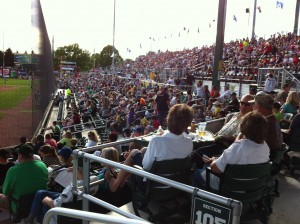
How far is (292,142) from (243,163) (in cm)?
256

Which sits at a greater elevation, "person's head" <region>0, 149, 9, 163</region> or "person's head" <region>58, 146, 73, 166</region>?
"person's head" <region>58, 146, 73, 166</region>

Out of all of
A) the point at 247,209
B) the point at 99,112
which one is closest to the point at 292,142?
the point at 247,209

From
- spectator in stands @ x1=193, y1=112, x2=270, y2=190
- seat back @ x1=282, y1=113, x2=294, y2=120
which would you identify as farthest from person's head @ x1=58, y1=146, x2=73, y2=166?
seat back @ x1=282, y1=113, x2=294, y2=120

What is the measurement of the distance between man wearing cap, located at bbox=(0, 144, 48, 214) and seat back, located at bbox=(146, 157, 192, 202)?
6.49ft

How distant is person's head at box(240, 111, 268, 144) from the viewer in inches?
125

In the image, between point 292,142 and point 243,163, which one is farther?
point 292,142

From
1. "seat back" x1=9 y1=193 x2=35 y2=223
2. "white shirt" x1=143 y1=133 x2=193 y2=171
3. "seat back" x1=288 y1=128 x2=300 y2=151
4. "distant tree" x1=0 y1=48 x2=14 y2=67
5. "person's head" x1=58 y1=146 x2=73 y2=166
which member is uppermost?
"distant tree" x1=0 y1=48 x2=14 y2=67

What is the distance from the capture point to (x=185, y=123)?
3.48 m

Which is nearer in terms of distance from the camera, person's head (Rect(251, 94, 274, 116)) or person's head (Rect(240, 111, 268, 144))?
person's head (Rect(240, 111, 268, 144))

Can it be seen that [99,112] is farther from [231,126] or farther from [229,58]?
[231,126]

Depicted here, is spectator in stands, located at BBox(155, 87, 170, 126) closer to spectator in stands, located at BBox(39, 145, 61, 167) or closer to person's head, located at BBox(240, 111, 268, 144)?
spectator in stands, located at BBox(39, 145, 61, 167)

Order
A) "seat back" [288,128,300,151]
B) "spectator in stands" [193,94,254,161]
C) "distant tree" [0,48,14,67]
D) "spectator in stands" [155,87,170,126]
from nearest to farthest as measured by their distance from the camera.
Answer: "spectator in stands" [193,94,254,161] < "seat back" [288,128,300,151] < "spectator in stands" [155,87,170,126] < "distant tree" [0,48,14,67]

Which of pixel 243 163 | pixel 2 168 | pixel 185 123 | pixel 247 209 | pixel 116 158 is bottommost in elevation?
pixel 2 168

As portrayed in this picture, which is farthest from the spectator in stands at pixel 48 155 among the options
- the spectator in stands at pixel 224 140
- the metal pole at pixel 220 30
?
the metal pole at pixel 220 30
